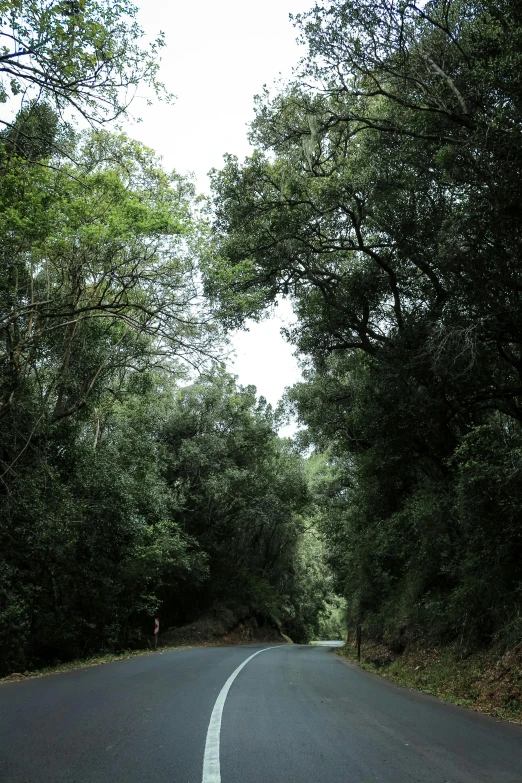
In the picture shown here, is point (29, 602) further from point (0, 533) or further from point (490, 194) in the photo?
point (490, 194)

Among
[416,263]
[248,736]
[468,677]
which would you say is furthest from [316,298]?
[248,736]

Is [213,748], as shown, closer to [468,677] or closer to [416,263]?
[468,677]

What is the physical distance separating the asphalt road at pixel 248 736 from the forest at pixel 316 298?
3425 mm

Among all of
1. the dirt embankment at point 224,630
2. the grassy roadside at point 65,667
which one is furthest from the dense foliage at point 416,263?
the dirt embankment at point 224,630

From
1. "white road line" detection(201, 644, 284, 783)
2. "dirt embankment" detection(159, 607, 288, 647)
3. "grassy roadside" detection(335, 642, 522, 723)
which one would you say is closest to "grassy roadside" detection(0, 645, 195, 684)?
"white road line" detection(201, 644, 284, 783)

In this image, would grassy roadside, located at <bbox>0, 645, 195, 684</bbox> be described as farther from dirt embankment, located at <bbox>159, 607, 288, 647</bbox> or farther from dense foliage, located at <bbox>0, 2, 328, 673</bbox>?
dirt embankment, located at <bbox>159, 607, 288, 647</bbox>

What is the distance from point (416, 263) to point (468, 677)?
909 centimetres

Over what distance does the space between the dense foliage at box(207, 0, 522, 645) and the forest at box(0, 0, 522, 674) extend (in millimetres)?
61

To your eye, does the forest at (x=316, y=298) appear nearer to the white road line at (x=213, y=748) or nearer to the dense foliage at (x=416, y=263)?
the dense foliage at (x=416, y=263)

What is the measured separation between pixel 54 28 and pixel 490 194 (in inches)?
290

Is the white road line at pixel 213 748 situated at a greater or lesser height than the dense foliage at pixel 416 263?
lesser

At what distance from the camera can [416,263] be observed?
14344 mm

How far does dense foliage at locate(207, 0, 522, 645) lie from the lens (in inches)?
419

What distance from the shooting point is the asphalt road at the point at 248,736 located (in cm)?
477
